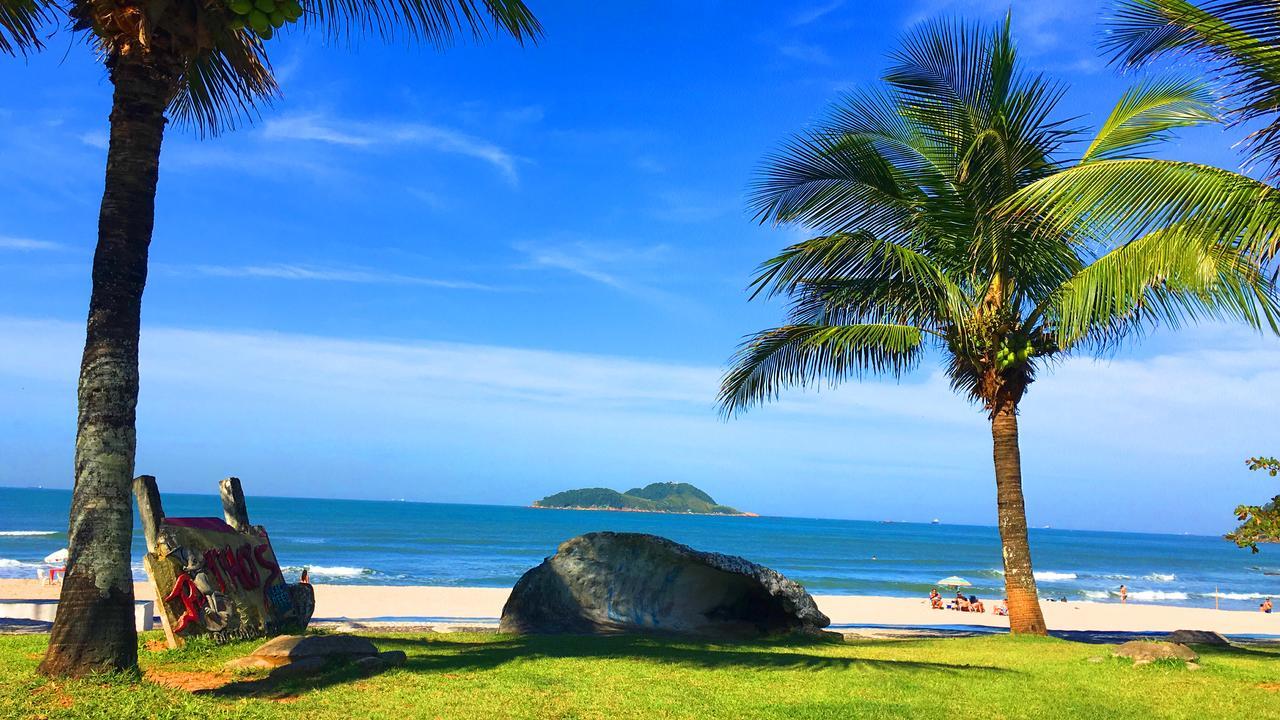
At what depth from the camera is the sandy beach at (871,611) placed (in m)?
23.4

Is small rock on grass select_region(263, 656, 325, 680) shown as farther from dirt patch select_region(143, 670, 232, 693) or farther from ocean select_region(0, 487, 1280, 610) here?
ocean select_region(0, 487, 1280, 610)

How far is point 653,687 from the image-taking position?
24.8 feet

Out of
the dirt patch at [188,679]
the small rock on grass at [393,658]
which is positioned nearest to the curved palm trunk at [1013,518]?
the small rock on grass at [393,658]

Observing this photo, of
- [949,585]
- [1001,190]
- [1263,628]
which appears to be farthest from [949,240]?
[949,585]

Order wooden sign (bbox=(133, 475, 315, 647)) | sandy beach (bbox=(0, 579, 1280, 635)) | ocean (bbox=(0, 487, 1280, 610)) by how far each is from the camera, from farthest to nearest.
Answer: ocean (bbox=(0, 487, 1280, 610))
sandy beach (bbox=(0, 579, 1280, 635))
wooden sign (bbox=(133, 475, 315, 647))

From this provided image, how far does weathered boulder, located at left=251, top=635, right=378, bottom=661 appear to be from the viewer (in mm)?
7641

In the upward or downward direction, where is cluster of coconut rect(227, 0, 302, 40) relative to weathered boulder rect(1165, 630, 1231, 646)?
upward

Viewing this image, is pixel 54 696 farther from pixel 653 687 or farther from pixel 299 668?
pixel 653 687

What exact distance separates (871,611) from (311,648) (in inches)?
941

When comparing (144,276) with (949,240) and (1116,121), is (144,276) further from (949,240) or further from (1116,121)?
(1116,121)

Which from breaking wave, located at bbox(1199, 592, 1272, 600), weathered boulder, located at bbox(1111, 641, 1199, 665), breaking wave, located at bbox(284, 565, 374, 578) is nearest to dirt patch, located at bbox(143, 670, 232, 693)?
weathered boulder, located at bbox(1111, 641, 1199, 665)

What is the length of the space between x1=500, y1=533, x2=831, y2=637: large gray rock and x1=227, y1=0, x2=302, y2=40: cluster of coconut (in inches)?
337

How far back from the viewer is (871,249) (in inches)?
525

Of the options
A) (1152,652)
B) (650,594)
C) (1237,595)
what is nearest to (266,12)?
(650,594)
